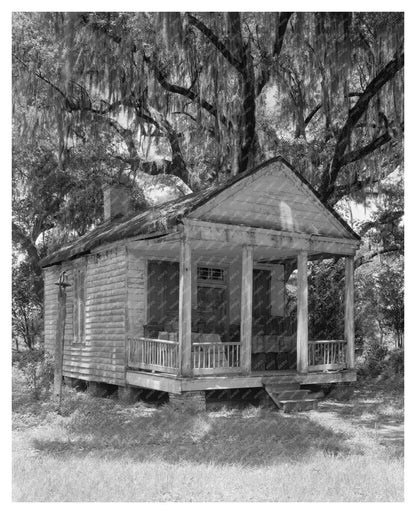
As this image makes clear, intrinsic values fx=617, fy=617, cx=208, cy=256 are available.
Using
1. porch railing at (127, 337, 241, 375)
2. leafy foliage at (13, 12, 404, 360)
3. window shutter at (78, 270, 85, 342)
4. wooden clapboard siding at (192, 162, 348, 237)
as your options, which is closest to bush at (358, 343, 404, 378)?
leafy foliage at (13, 12, 404, 360)

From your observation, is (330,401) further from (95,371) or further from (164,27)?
(164,27)

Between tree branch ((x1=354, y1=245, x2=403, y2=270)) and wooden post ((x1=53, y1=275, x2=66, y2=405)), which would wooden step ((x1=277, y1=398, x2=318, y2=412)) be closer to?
wooden post ((x1=53, y1=275, x2=66, y2=405))

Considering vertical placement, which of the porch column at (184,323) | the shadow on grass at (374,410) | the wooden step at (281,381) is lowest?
the shadow on grass at (374,410)

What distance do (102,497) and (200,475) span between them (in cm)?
132

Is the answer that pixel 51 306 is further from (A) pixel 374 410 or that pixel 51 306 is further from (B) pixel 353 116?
(B) pixel 353 116

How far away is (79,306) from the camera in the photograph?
16.8 m

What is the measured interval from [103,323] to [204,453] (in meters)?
6.98

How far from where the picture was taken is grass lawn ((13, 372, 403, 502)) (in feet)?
22.4

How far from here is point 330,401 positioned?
1433 cm

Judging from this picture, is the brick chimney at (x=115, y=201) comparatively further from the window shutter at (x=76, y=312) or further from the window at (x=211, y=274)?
the window at (x=211, y=274)

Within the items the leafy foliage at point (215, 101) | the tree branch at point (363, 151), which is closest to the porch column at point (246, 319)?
the leafy foliage at point (215, 101)

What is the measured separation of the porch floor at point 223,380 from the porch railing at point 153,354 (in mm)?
164

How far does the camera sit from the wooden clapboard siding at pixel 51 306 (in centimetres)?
1864

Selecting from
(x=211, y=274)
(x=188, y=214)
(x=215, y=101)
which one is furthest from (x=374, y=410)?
(x=215, y=101)
